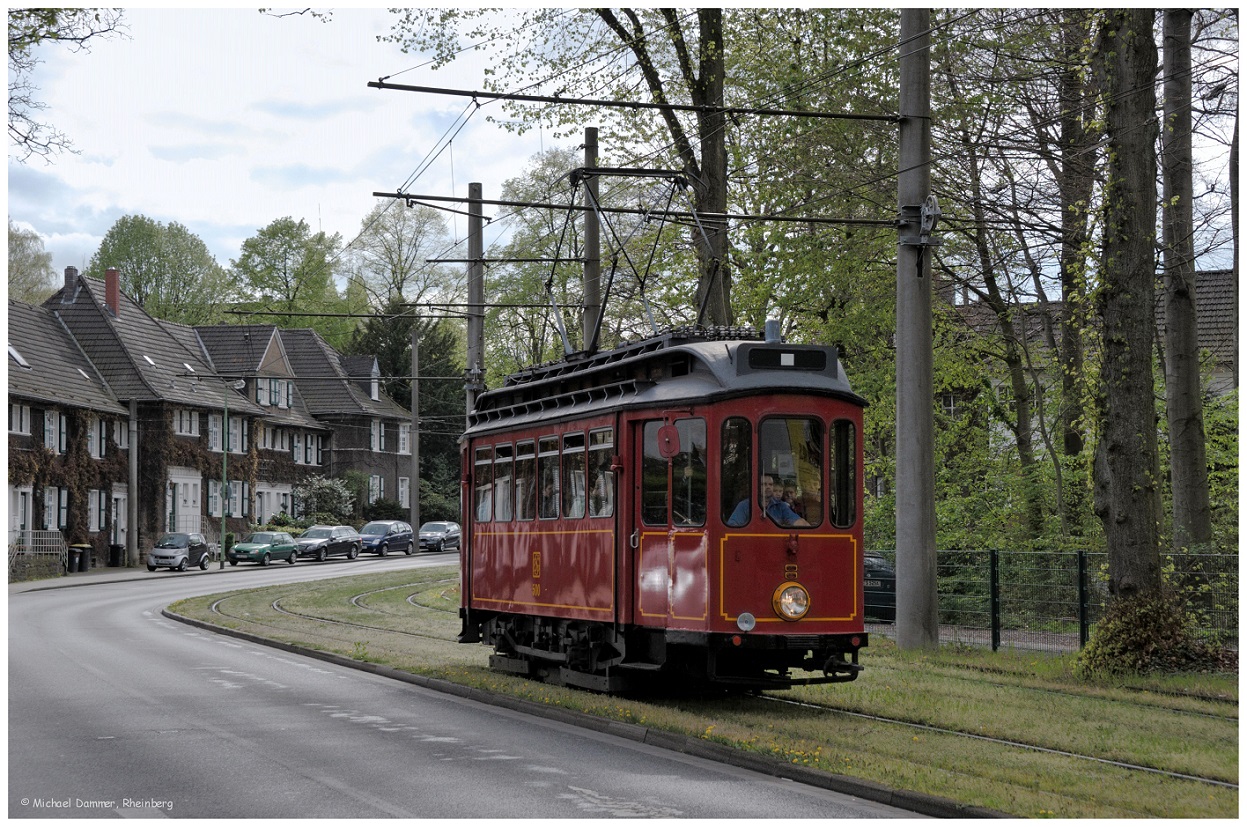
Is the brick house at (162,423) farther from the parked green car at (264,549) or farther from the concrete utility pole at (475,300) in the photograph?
the concrete utility pole at (475,300)

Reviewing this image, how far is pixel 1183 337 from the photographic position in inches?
893

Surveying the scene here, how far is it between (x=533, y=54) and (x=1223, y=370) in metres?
30.6

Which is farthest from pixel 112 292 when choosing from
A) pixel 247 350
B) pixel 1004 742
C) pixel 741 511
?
pixel 1004 742

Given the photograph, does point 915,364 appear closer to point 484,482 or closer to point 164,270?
point 484,482

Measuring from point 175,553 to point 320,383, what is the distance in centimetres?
2523

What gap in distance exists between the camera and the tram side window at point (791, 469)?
14.5 meters

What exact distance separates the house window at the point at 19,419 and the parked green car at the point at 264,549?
36.8ft

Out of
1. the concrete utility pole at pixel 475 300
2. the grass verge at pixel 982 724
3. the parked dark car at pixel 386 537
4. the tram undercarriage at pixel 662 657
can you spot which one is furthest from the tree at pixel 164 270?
the tram undercarriage at pixel 662 657

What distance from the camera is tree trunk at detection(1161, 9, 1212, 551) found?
73.0 ft

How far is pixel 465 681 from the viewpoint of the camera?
17.3m

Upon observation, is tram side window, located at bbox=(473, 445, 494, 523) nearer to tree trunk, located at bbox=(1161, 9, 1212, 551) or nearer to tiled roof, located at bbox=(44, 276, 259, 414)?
tree trunk, located at bbox=(1161, 9, 1212, 551)

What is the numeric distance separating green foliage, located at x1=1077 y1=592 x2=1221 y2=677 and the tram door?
5227 millimetres

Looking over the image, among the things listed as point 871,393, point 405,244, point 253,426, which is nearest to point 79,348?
point 253,426

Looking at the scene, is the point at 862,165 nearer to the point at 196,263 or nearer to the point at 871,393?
the point at 871,393
